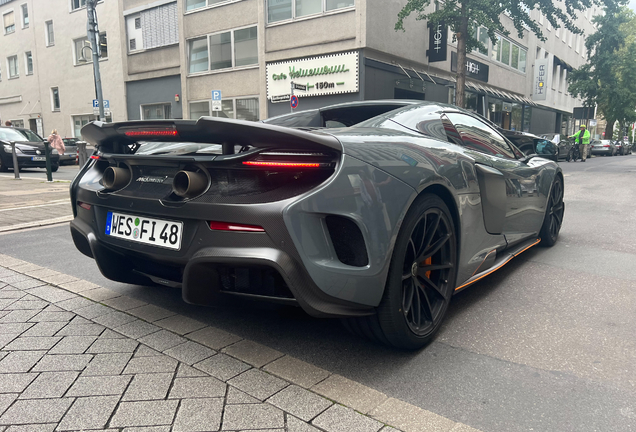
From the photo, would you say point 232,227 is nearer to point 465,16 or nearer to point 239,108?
point 465,16

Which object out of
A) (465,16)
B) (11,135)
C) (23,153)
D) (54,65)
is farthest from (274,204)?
(54,65)

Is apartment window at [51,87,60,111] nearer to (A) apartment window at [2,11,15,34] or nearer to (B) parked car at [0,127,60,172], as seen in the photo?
(A) apartment window at [2,11,15,34]

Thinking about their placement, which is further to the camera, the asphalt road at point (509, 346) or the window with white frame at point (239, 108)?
the window with white frame at point (239, 108)

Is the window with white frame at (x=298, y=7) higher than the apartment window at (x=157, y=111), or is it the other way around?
the window with white frame at (x=298, y=7)

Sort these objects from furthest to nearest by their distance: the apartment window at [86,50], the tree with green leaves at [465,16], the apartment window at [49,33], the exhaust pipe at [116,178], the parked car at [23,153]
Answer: the apartment window at [49,33], the apartment window at [86,50], the tree with green leaves at [465,16], the parked car at [23,153], the exhaust pipe at [116,178]

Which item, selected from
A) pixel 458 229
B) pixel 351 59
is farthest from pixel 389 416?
pixel 351 59

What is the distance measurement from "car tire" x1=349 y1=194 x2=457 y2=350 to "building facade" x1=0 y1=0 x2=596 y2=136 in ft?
43.0

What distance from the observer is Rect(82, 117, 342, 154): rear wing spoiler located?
204 centimetres

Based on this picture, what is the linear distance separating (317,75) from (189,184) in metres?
17.1

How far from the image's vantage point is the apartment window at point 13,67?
109ft

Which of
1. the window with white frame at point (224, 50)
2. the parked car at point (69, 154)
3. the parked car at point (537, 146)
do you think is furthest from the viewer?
the parked car at point (69, 154)

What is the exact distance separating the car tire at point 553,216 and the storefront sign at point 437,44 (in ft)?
57.2

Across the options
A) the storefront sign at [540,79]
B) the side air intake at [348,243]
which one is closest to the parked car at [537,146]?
the side air intake at [348,243]

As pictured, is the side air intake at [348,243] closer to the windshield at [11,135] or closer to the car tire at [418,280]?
the car tire at [418,280]
